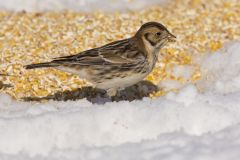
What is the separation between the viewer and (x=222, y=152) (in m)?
4.68

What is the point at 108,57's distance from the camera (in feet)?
20.1

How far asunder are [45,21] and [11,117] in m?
2.80

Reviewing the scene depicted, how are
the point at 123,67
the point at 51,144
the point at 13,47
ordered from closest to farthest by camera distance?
the point at 51,144 → the point at 123,67 → the point at 13,47

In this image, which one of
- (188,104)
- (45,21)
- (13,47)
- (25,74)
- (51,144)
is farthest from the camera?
(45,21)

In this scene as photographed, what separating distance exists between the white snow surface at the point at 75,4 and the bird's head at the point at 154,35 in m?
2.22

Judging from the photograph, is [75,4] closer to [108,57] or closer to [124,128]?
[108,57]

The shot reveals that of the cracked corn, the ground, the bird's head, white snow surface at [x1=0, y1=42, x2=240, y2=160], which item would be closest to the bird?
the bird's head

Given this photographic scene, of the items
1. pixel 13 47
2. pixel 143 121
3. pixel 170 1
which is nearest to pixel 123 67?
pixel 143 121

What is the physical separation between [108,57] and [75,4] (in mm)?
2625

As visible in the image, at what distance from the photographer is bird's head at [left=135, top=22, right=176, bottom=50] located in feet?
20.5

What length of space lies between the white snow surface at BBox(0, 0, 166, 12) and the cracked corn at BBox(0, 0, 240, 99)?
0.46ft

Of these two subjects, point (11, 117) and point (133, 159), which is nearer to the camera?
point (133, 159)

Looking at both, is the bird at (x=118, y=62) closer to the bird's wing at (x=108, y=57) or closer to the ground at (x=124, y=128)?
the bird's wing at (x=108, y=57)

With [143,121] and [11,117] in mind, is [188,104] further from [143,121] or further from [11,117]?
[11,117]
